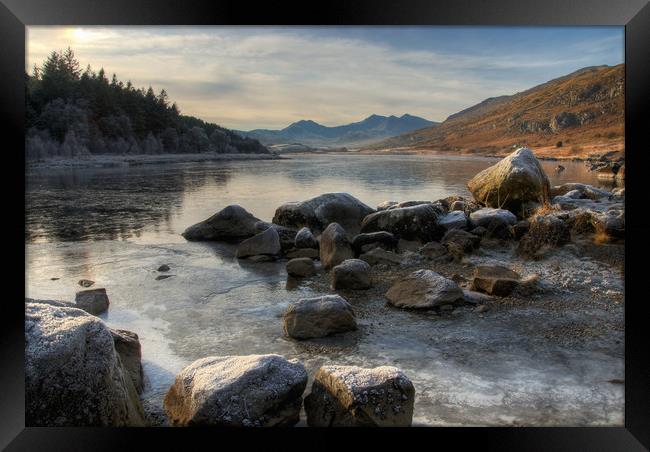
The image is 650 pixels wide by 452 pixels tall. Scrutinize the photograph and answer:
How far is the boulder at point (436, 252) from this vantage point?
7742 mm

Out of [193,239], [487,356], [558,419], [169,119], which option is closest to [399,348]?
[487,356]

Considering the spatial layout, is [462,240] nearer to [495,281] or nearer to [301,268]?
[495,281]

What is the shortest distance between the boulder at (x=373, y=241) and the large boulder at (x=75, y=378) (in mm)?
4856

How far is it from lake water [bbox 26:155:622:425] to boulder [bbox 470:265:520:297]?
74cm

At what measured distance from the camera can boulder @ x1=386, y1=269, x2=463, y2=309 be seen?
5656 millimetres

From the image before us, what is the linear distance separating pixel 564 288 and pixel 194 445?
4.55 m

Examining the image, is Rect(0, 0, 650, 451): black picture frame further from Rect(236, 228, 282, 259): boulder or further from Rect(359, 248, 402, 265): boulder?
Rect(236, 228, 282, 259): boulder

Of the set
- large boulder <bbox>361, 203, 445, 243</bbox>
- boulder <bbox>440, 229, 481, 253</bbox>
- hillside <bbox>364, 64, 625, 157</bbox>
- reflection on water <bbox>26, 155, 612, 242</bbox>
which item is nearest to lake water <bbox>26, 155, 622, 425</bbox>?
reflection on water <bbox>26, 155, 612, 242</bbox>

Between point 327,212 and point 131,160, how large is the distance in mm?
9086

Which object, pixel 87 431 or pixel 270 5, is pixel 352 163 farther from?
pixel 87 431

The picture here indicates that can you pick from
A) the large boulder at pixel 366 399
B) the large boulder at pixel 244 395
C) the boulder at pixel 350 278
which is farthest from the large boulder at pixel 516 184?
the large boulder at pixel 244 395

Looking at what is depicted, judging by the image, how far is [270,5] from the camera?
12.8 ft

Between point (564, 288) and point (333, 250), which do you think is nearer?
point (564, 288)

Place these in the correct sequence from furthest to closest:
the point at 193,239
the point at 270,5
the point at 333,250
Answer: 1. the point at 193,239
2. the point at 333,250
3. the point at 270,5
